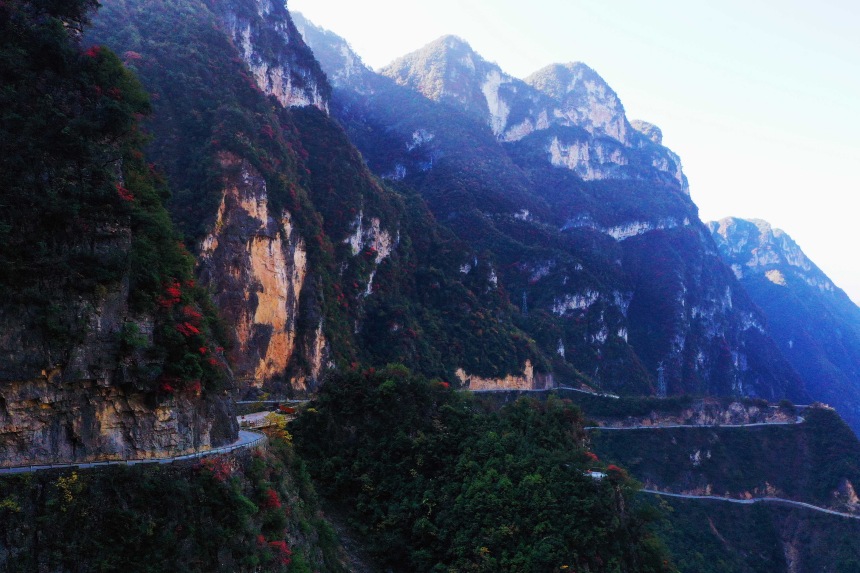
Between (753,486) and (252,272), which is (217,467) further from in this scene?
(753,486)

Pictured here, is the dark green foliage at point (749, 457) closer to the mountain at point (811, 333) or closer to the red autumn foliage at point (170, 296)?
the red autumn foliage at point (170, 296)

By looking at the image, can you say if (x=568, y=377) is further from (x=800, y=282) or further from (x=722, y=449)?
(x=800, y=282)

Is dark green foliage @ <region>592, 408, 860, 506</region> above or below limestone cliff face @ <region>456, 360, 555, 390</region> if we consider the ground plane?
below

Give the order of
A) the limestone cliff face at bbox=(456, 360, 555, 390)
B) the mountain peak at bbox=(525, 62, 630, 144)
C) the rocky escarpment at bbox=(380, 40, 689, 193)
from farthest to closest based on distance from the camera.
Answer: the mountain peak at bbox=(525, 62, 630, 144)
the rocky escarpment at bbox=(380, 40, 689, 193)
the limestone cliff face at bbox=(456, 360, 555, 390)

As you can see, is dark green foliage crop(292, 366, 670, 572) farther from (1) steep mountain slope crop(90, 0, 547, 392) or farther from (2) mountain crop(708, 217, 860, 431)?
(2) mountain crop(708, 217, 860, 431)

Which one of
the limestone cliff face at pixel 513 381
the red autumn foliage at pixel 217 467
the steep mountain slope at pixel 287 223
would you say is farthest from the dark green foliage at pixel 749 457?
the red autumn foliage at pixel 217 467

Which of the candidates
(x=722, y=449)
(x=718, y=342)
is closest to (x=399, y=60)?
(x=718, y=342)

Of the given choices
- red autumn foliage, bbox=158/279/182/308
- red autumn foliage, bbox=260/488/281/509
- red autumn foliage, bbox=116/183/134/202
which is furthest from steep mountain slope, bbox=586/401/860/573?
red autumn foliage, bbox=116/183/134/202
